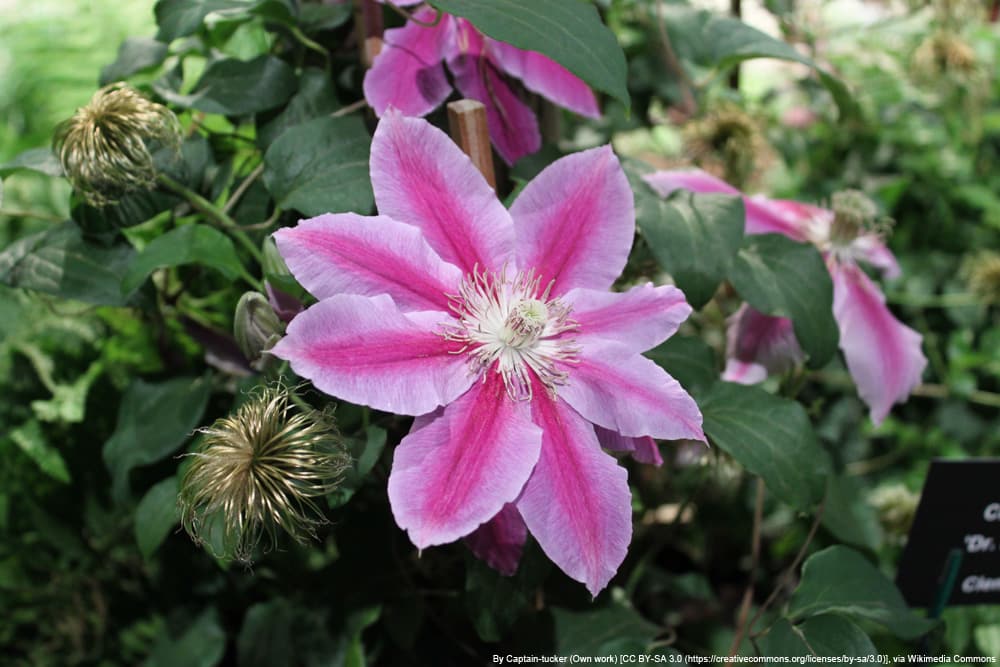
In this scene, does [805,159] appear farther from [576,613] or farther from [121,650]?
[121,650]

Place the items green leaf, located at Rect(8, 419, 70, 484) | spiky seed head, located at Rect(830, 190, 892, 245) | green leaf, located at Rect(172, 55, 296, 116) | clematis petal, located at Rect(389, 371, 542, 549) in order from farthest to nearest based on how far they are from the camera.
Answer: green leaf, located at Rect(8, 419, 70, 484)
spiky seed head, located at Rect(830, 190, 892, 245)
green leaf, located at Rect(172, 55, 296, 116)
clematis petal, located at Rect(389, 371, 542, 549)

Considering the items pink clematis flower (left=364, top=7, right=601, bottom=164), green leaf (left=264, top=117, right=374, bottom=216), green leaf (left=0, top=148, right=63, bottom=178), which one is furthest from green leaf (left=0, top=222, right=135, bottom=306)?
pink clematis flower (left=364, top=7, right=601, bottom=164)

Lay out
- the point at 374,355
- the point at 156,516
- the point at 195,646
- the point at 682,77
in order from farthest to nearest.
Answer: the point at 682,77, the point at 195,646, the point at 156,516, the point at 374,355

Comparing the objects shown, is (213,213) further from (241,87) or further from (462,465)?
(462,465)

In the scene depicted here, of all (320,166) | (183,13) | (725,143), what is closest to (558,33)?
(320,166)

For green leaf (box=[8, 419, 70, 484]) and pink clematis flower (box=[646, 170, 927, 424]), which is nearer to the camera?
pink clematis flower (box=[646, 170, 927, 424])

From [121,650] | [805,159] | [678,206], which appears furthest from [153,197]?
[805,159]

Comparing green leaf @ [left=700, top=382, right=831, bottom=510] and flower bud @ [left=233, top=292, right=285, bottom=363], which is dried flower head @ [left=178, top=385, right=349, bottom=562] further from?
green leaf @ [left=700, top=382, right=831, bottom=510]
